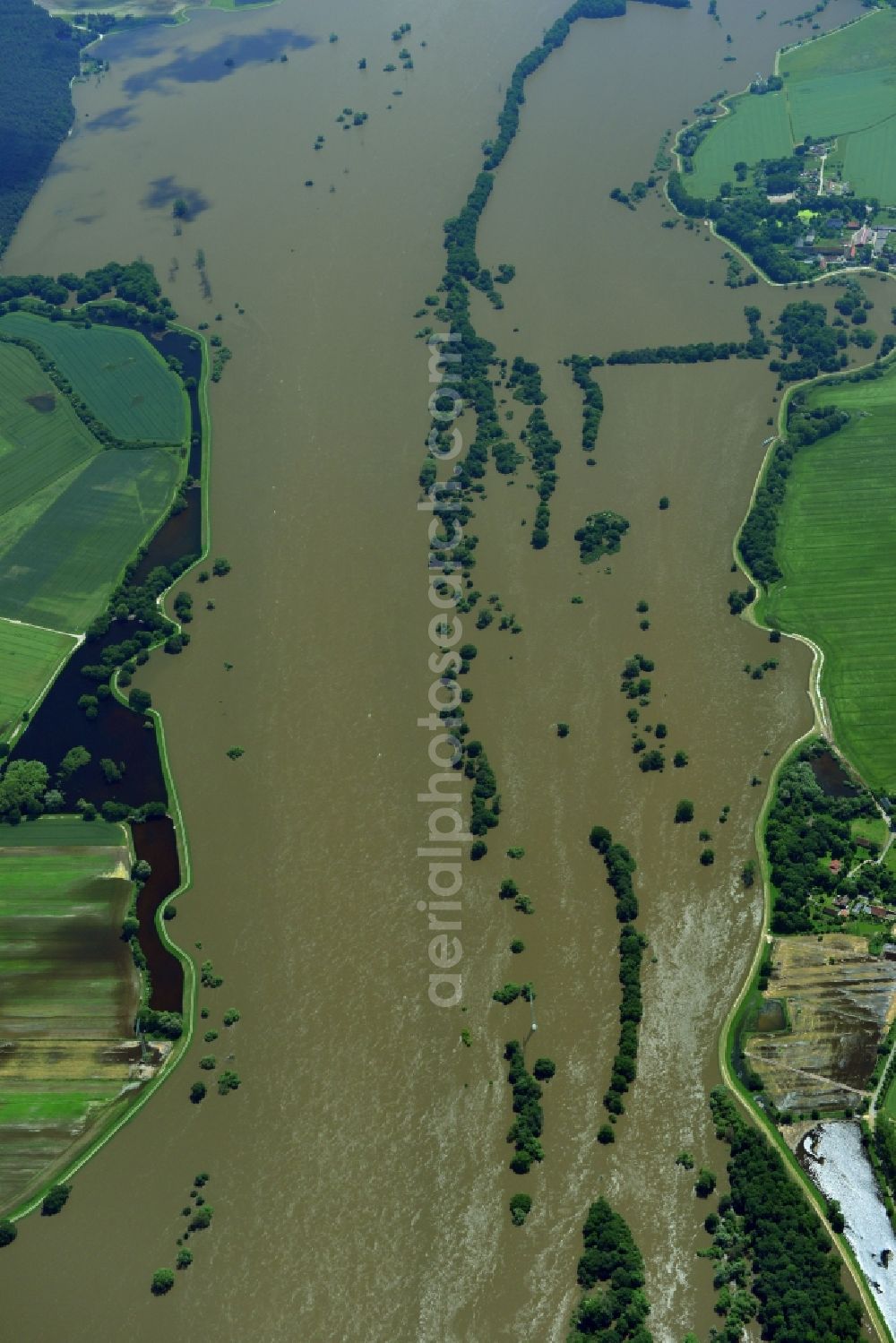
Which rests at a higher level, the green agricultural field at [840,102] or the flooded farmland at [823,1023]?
the green agricultural field at [840,102]

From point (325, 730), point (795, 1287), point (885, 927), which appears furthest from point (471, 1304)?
point (325, 730)

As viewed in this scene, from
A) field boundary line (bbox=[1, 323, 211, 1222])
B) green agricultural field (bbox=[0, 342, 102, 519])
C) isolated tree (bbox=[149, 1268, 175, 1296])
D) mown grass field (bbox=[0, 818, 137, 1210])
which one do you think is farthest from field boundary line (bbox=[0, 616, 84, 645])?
isolated tree (bbox=[149, 1268, 175, 1296])

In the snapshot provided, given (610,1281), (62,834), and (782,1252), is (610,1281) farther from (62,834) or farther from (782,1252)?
(62,834)

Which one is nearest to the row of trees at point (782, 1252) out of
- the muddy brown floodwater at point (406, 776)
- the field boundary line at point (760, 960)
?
the field boundary line at point (760, 960)

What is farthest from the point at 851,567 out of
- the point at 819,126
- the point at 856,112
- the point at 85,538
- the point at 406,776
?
the point at 856,112

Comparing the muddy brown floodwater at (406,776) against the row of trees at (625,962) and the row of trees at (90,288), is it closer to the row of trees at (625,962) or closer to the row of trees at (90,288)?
the row of trees at (625,962)

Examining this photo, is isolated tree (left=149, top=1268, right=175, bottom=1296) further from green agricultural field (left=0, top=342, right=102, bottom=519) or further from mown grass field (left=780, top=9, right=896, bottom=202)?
mown grass field (left=780, top=9, right=896, bottom=202)
